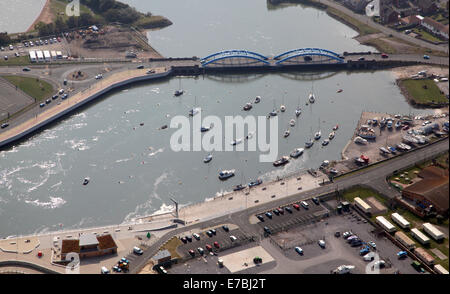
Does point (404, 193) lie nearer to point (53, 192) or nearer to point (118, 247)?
point (118, 247)

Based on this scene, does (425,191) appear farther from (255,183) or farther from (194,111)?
(194,111)

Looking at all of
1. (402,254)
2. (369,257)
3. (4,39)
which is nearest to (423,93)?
(402,254)

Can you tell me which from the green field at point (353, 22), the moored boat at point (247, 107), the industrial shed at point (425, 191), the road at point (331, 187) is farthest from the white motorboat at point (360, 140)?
the green field at point (353, 22)

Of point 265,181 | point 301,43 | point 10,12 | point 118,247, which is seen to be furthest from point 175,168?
point 10,12

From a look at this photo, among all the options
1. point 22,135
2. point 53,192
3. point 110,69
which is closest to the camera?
point 53,192

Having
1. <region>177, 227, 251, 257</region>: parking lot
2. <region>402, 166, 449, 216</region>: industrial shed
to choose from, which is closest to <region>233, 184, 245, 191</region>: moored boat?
<region>177, 227, 251, 257</region>: parking lot

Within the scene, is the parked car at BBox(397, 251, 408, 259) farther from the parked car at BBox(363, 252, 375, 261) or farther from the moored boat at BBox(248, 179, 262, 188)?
the moored boat at BBox(248, 179, 262, 188)

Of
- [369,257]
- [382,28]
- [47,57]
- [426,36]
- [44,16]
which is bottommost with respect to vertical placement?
[369,257]
